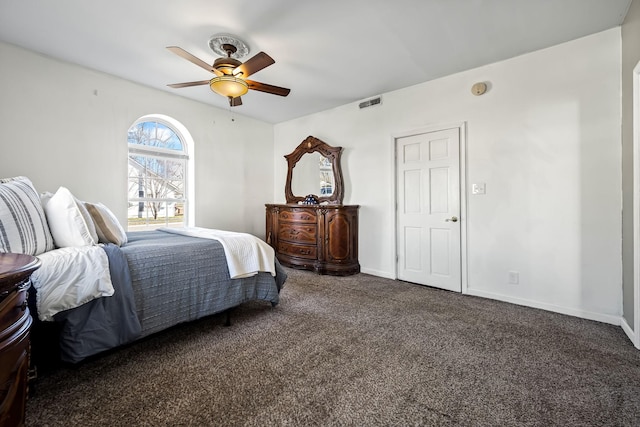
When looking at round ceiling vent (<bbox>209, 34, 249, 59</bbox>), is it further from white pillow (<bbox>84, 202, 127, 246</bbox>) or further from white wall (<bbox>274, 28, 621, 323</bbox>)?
white wall (<bbox>274, 28, 621, 323</bbox>)

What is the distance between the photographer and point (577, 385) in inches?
64.4

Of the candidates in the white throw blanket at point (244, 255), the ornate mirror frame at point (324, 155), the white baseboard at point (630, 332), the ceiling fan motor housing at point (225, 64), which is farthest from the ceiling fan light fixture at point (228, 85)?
the white baseboard at point (630, 332)

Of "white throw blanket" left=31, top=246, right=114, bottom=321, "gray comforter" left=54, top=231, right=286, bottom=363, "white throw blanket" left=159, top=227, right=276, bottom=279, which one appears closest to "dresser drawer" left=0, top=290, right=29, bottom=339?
"white throw blanket" left=31, top=246, right=114, bottom=321

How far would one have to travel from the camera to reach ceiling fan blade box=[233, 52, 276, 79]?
240 centimetres

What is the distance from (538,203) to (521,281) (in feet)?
2.68

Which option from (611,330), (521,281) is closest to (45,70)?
(521,281)

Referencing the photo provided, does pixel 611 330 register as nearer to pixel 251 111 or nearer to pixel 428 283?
pixel 428 283

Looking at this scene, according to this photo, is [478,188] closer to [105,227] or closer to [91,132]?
[105,227]

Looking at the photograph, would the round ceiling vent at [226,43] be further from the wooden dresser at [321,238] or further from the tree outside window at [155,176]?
the wooden dresser at [321,238]

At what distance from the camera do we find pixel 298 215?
445cm

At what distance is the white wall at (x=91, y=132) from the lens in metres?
2.92

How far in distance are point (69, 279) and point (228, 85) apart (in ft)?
6.29

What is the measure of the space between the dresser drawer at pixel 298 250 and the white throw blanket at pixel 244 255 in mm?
1640

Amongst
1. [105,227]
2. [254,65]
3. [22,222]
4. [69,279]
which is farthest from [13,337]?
[254,65]
